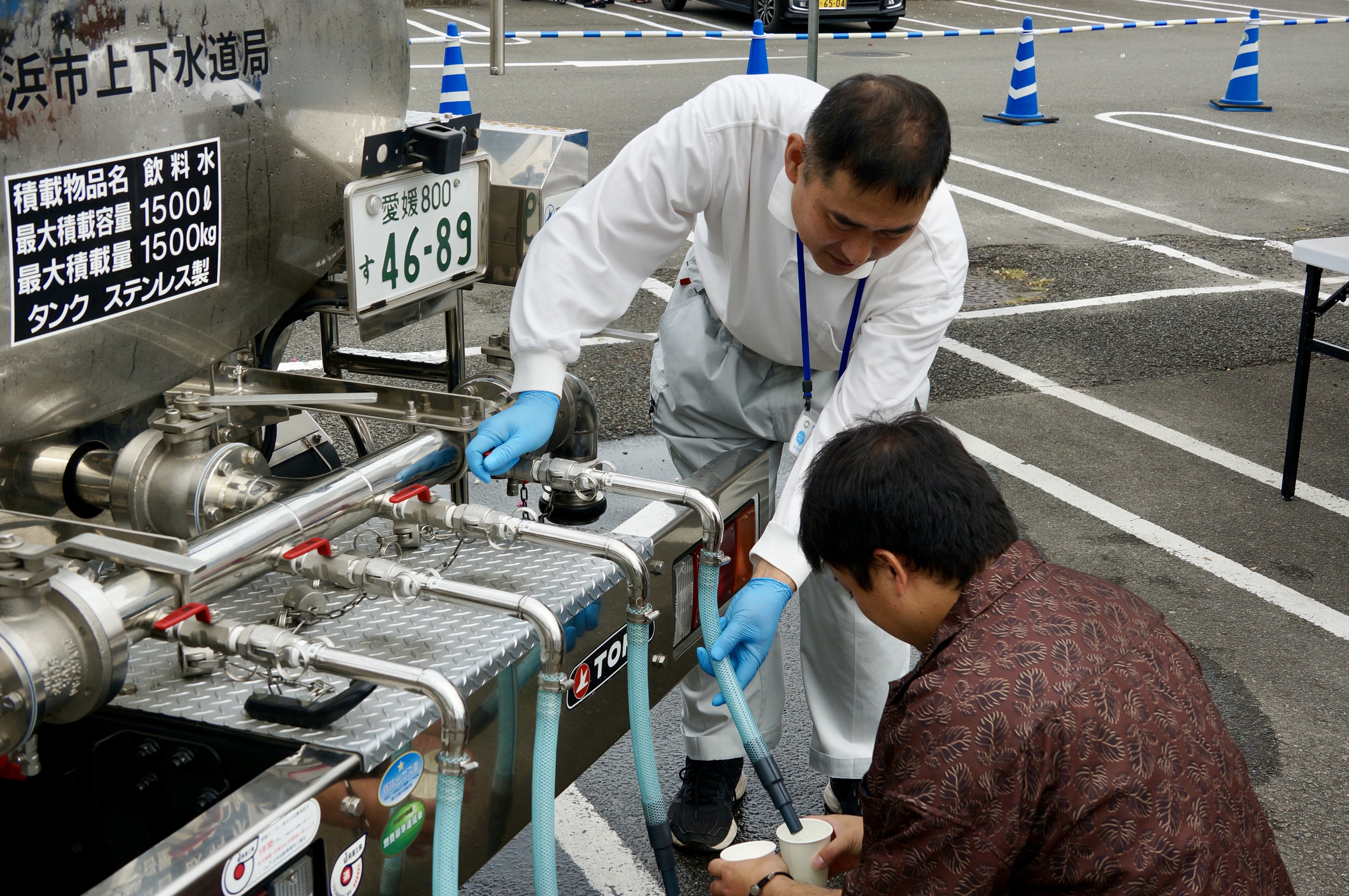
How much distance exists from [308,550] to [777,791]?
2.30 feet

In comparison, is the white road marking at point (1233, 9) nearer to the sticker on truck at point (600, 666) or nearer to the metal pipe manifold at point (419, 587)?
the sticker on truck at point (600, 666)

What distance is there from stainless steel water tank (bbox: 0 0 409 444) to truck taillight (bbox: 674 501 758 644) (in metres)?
0.80

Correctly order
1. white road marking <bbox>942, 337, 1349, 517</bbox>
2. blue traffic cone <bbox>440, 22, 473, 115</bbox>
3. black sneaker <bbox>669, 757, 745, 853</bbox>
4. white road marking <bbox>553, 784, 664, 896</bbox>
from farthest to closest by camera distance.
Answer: blue traffic cone <bbox>440, 22, 473, 115</bbox> < white road marking <bbox>942, 337, 1349, 517</bbox> < black sneaker <bbox>669, 757, 745, 853</bbox> < white road marking <bbox>553, 784, 664, 896</bbox>

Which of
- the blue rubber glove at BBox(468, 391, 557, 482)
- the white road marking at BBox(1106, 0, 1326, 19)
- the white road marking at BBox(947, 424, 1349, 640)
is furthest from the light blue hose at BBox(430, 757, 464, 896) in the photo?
the white road marking at BBox(1106, 0, 1326, 19)

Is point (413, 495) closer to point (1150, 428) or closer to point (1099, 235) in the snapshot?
point (1150, 428)

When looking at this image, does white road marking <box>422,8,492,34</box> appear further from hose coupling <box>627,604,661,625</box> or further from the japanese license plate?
hose coupling <box>627,604,661,625</box>

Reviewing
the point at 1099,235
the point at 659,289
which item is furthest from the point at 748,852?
the point at 1099,235

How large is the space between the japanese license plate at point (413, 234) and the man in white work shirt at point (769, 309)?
134 mm

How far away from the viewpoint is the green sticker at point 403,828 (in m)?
1.47

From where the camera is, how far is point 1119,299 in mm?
6105

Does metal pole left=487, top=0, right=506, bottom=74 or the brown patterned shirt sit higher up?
metal pole left=487, top=0, right=506, bottom=74

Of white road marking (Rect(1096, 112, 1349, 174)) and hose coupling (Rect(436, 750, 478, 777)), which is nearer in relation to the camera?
hose coupling (Rect(436, 750, 478, 777))

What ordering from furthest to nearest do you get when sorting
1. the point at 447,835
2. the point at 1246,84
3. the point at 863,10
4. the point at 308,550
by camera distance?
1. the point at 863,10
2. the point at 1246,84
3. the point at 308,550
4. the point at 447,835

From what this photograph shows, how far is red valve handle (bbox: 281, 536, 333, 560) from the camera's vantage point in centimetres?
162
